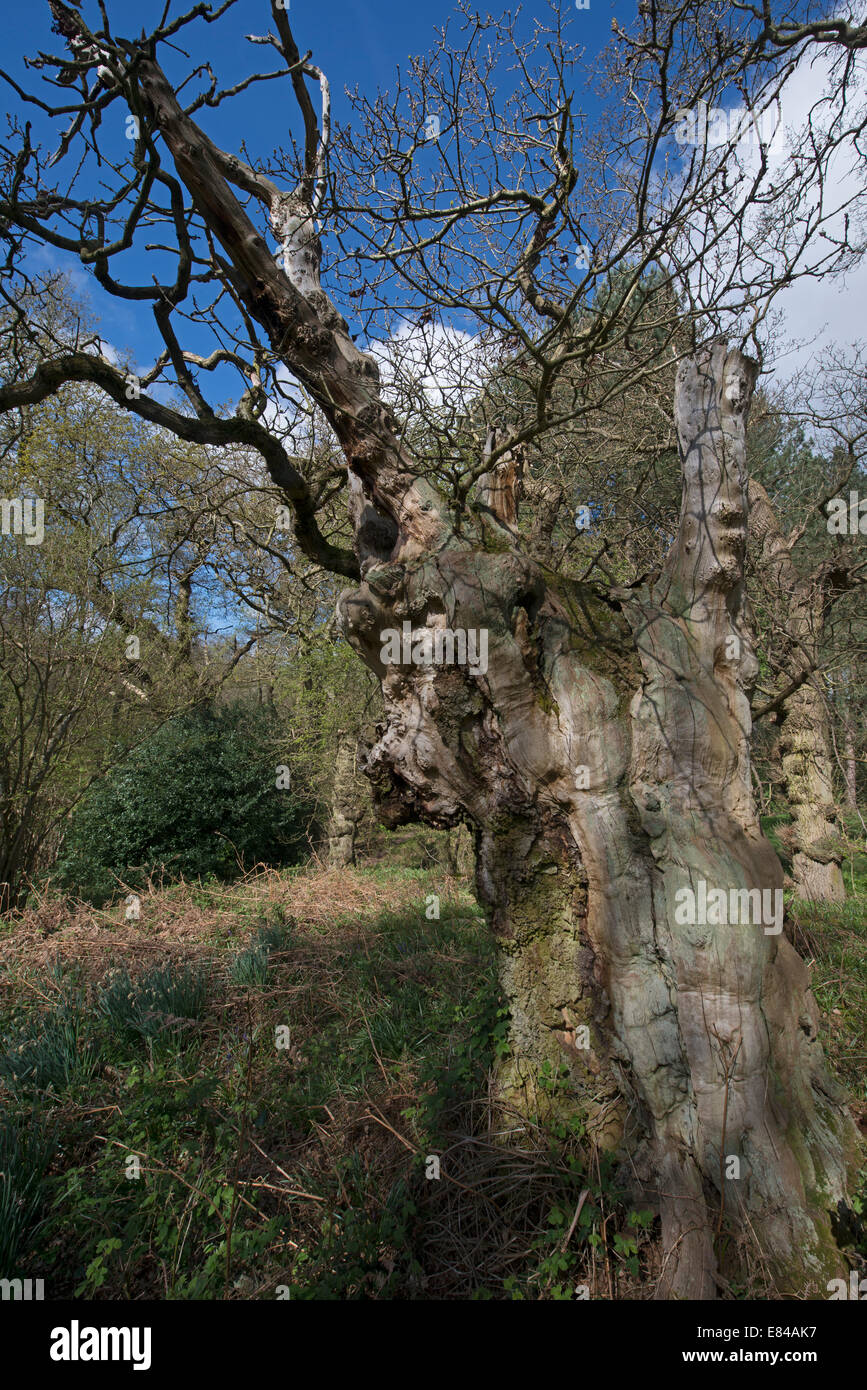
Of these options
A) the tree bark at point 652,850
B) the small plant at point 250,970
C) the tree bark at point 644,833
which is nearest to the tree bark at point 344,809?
the small plant at point 250,970

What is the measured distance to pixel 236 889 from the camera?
7.91 m

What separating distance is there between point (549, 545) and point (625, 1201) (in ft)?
10.9

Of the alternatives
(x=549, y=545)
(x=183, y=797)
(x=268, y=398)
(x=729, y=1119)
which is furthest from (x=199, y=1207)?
(x=183, y=797)

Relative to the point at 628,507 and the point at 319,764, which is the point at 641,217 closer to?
the point at 628,507

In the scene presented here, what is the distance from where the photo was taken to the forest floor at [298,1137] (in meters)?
2.45

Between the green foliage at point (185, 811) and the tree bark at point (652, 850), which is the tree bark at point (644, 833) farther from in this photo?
the green foliage at point (185, 811)

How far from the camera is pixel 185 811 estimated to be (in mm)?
10148

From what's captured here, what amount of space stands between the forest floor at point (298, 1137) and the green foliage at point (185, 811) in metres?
4.71

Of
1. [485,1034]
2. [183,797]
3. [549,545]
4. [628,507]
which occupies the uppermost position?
[628,507]

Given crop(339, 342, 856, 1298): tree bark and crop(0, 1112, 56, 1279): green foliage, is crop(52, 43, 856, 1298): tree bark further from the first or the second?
crop(0, 1112, 56, 1279): green foliage

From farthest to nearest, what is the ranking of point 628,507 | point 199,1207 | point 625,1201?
point 628,507 → point 199,1207 → point 625,1201

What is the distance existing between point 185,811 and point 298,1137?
7603 millimetres

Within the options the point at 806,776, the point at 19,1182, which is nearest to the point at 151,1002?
the point at 19,1182

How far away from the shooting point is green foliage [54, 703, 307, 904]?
956cm
